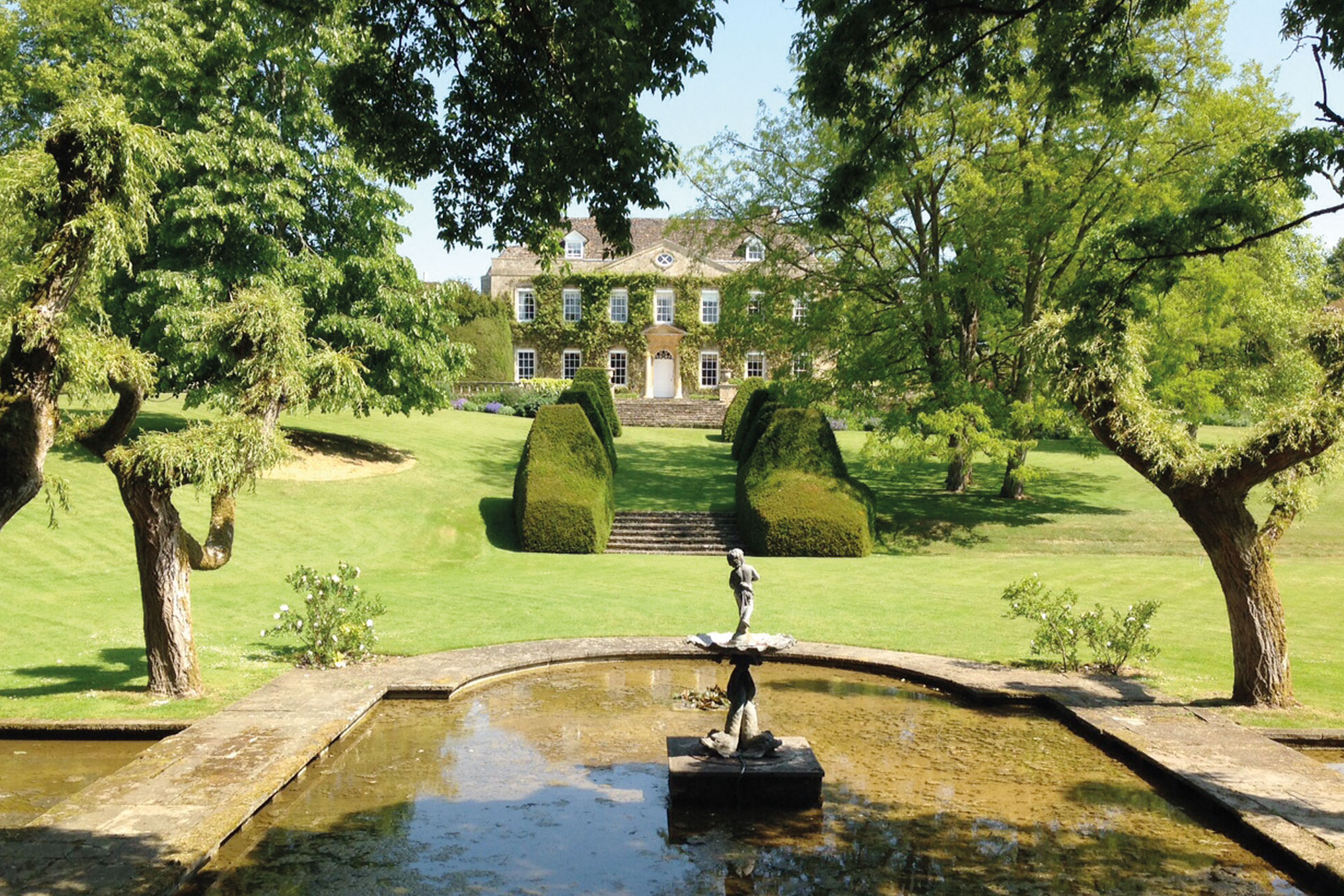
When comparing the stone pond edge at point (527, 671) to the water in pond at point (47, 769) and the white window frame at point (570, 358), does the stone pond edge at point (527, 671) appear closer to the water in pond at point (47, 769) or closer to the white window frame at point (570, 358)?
the water in pond at point (47, 769)

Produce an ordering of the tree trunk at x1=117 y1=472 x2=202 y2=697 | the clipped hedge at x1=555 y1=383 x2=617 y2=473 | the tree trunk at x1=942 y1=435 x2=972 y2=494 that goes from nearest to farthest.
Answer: the tree trunk at x1=117 y1=472 x2=202 y2=697 → the clipped hedge at x1=555 y1=383 x2=617 y2=473 → the tree trunk at x1=942 y1=435 x2=972 y2=494

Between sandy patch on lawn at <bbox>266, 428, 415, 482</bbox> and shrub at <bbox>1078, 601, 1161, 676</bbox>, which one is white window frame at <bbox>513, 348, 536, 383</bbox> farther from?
shrub at <bbox>1078, 601, 1161, 676</bbox>

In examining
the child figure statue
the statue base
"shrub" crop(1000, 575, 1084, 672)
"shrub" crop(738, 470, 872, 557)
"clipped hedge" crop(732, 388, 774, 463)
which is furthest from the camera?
"clipped hedge" crop(732, 388, 774, 463)

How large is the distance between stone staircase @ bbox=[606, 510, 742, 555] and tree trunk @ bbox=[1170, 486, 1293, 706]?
13.7 meters

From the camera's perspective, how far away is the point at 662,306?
55.2 metres

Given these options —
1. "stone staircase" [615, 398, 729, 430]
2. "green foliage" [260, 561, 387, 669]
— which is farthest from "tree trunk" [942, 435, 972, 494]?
"green foliage" [260, 561, 387, 669]

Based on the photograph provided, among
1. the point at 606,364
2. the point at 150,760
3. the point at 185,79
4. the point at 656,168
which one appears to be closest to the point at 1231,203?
the point at 656,168

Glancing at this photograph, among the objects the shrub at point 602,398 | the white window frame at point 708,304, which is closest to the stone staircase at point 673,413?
Result: the shrub at point 602,398

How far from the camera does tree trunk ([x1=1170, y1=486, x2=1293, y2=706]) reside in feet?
35.0

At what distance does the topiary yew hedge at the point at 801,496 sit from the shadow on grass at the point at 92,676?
1386 cm

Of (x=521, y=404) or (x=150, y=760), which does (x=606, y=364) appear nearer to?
(x=521, y=404)

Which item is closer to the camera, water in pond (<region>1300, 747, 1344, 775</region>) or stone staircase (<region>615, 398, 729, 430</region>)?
water in pond (<region>1300, 747, 1344, 775</region>)

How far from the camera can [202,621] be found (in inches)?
571

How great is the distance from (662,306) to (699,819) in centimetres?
4859
